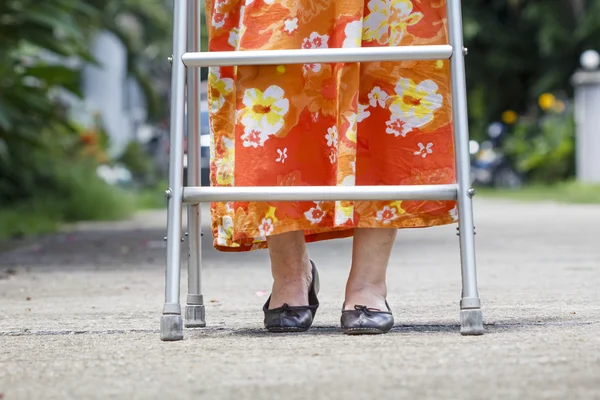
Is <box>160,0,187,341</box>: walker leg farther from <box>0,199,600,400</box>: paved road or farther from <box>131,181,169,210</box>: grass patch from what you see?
<box>131,181,169,210</box>: grass patch

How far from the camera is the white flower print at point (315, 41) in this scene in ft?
10.6

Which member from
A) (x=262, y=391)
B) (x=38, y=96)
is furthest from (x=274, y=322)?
(x=38, y=96)

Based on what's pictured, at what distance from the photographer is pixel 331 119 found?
128 inches

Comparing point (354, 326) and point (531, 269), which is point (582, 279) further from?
point (354, 326)

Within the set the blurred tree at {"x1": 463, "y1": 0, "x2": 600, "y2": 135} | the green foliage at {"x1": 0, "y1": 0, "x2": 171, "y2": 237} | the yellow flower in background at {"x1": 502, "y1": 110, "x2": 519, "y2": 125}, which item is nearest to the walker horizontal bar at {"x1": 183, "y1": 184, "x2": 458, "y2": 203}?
the green foliage at {"x1": 0, "y1": 0, "x2": 171, "y2": 237}

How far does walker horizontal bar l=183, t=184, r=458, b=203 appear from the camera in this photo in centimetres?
300

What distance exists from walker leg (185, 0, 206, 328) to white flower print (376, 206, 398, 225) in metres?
0.49

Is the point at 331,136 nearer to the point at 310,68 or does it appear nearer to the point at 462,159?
the point at 310,68

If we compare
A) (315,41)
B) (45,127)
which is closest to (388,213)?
(315,41)

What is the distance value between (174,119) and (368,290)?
66 cm

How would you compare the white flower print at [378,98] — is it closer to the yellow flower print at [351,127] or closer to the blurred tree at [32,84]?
the yellow flower print at [351,127]

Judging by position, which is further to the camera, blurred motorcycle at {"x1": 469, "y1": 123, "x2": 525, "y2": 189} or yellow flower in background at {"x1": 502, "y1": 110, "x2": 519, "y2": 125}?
yellow flower in background at {"x1": 502, "y1": 110, "x2": 519, "y2": 125}

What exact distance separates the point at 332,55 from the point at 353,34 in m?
0.21

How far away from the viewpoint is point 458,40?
10.2ft
